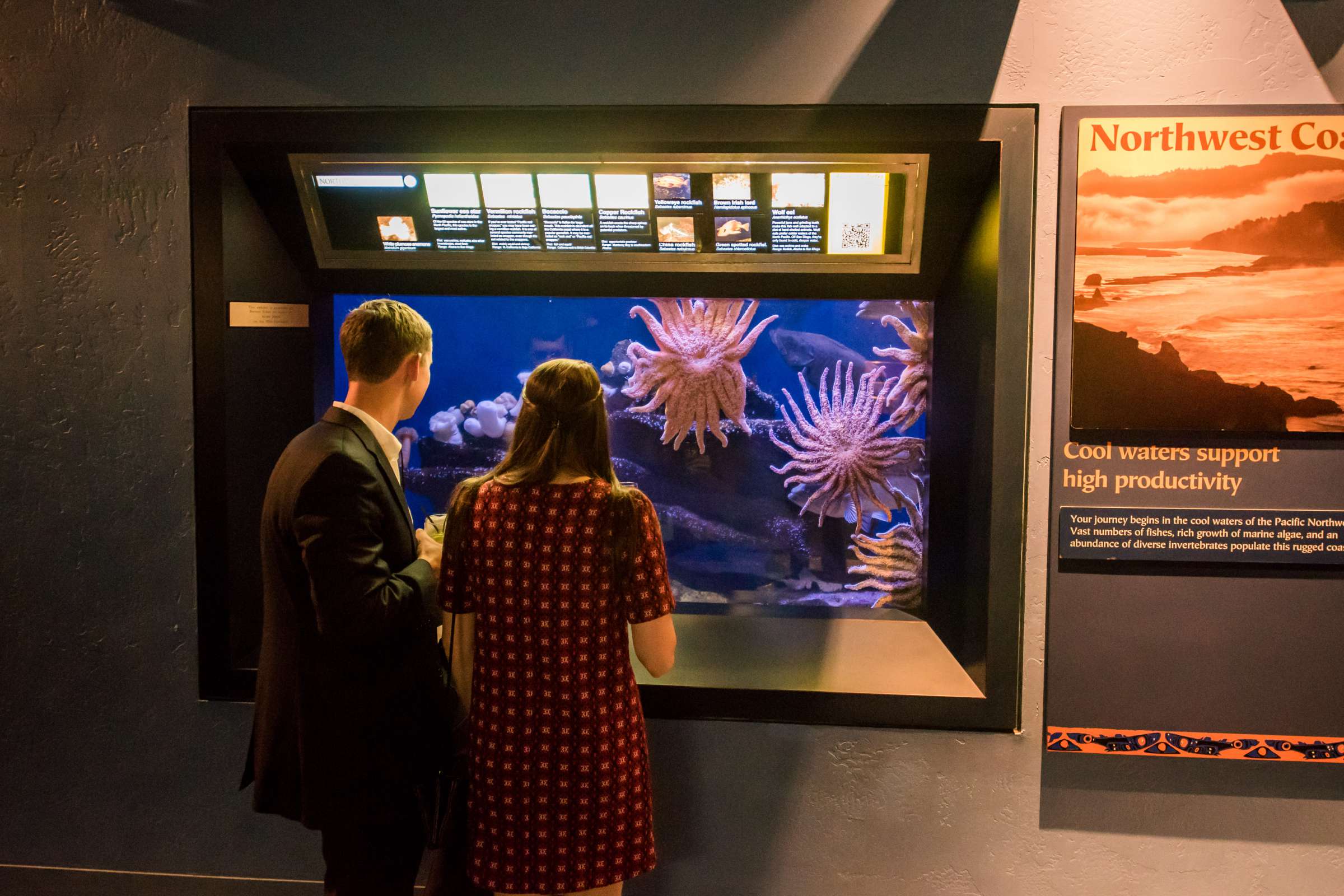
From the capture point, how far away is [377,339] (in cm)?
150

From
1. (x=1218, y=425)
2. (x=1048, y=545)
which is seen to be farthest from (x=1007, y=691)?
(x=1218, y=425)

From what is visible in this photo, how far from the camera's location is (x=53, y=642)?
2.16 meters

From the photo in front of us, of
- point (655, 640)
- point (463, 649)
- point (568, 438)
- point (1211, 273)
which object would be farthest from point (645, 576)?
point (1211, 273)

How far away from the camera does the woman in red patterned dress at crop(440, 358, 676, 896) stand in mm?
1393

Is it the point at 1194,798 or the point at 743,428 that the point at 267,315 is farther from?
the point at 1194,798

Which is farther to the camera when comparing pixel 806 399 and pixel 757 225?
pixel 806 399

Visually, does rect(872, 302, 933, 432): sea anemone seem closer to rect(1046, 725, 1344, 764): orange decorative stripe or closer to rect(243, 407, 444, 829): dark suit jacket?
rect(1046, 725, 1344, 764): orange decorative stripe

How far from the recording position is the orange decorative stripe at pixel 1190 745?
76.7 inches

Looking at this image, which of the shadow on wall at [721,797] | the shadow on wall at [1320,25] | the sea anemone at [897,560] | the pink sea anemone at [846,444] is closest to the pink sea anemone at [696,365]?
the pink sea anemone at [846,444]

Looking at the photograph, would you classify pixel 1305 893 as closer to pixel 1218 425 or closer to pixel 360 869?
pixel 1218 425

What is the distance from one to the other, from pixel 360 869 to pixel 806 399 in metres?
1.70

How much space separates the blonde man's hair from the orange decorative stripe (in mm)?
1820

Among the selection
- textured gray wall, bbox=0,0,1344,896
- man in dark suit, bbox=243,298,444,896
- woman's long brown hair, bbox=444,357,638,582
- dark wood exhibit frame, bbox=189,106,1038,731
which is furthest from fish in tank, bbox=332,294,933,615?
woman's long brown hair, bbox=444,357,638,582

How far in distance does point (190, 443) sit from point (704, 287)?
149cm
